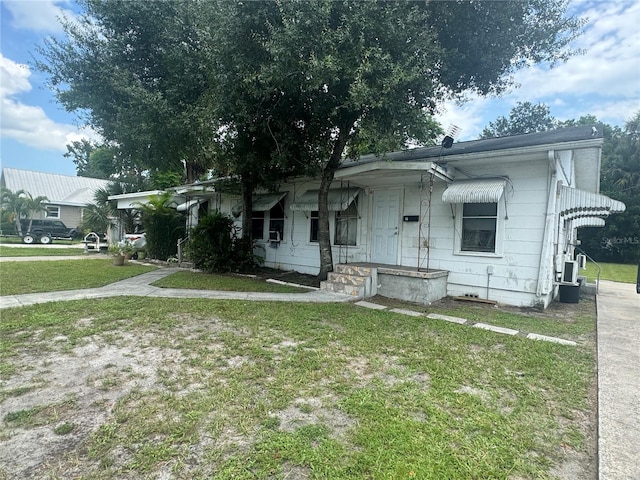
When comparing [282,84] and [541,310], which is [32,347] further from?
[541,310]

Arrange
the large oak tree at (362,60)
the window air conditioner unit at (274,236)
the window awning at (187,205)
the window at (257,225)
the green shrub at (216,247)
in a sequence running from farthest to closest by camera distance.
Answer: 1. the window awning at (187,205)
2. the window at (257,225)
3. the window air conditioner unit at (274,236)
4. the green shrub at (216,247)
5. the large oak tree at (362,60)

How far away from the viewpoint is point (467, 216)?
307 inches

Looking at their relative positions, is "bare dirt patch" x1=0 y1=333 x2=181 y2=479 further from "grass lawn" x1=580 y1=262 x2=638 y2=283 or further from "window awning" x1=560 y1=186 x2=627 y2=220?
"grass lawn" x1=580 y1=262 x2=638 y2=283

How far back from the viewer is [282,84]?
645 cm

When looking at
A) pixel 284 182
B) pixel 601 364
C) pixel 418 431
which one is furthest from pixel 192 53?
pixel 601 364

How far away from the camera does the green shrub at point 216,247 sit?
415 inches

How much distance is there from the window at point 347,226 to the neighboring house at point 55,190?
2472 centimetres

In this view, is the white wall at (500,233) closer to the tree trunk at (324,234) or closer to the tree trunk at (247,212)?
the tree trunk at (324,234)

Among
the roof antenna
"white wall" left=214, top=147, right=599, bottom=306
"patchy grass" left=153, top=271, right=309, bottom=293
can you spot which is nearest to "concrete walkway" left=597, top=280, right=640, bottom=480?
"white wall" left=214, top=147, right=599, bottom=306

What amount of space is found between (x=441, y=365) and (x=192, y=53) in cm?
840

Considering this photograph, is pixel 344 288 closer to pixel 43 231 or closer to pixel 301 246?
pixel 301 246

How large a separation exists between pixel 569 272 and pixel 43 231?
87.1ft

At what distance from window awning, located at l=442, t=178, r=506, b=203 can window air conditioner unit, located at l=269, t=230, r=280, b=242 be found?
6.13 metres

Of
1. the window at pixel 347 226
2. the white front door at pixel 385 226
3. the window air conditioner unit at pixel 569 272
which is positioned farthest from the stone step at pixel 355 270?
the window air conditioner unit at pixel 569 272
